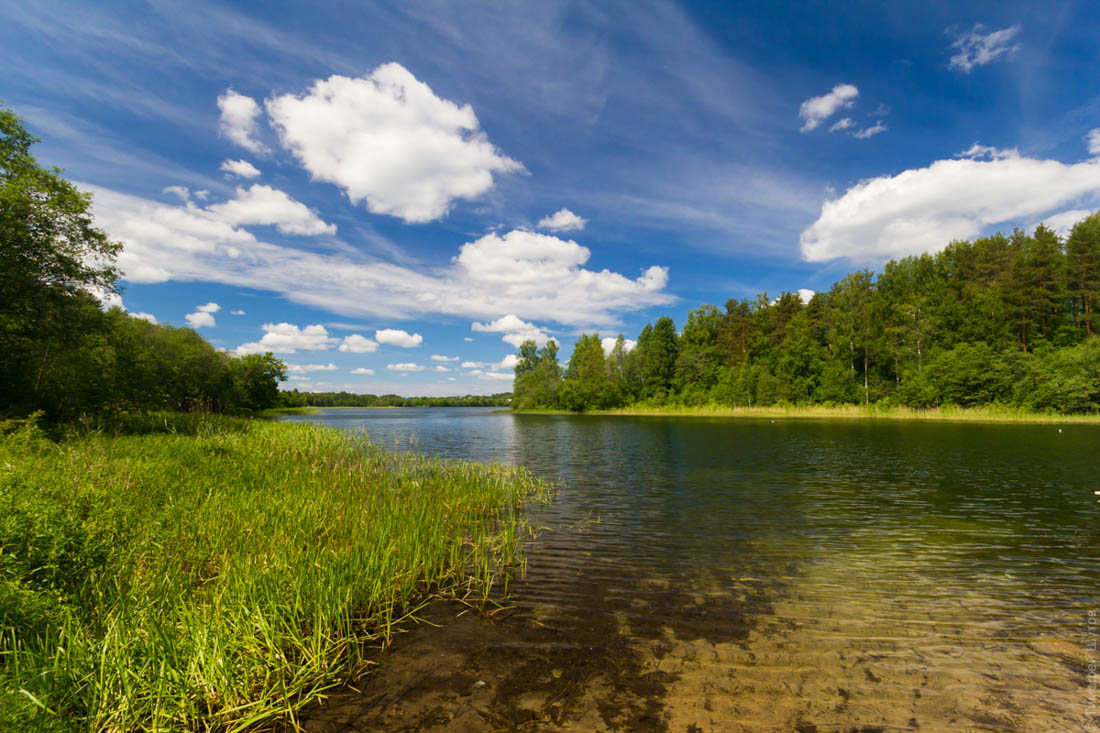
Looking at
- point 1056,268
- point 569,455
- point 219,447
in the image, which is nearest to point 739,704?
point 219,447

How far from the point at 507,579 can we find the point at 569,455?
65.7ft

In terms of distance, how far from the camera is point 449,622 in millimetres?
6480

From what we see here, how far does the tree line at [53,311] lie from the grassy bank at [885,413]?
75.1 meters

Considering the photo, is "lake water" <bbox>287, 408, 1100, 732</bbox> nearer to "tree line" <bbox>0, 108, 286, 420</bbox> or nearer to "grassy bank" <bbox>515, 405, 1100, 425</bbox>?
"tree line" <bbox>0, 108, 286, 420</bbox>

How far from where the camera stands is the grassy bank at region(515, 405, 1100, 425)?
5088 cm

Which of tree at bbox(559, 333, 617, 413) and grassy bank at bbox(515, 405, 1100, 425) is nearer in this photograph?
grassy bank at bbox(515, 405, 1100, 425)

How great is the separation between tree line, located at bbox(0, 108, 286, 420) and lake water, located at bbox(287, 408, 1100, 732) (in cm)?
2279

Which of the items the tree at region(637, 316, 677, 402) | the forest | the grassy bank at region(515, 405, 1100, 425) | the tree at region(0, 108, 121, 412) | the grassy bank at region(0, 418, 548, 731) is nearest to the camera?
the grassy bank at region(0, 418, 548, 731)

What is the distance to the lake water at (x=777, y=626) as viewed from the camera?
14.8 ft

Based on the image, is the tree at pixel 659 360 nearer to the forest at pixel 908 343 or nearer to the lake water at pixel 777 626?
the forest at pixel 908 343

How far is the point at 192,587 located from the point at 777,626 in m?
8.28

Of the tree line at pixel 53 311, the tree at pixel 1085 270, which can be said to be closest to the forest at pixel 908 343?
the tree at pixel 1085 270

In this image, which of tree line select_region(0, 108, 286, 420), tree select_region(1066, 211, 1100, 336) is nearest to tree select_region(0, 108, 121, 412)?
tree line select_region(0, 108, 286, 420)

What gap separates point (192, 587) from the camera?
18.9 feet
